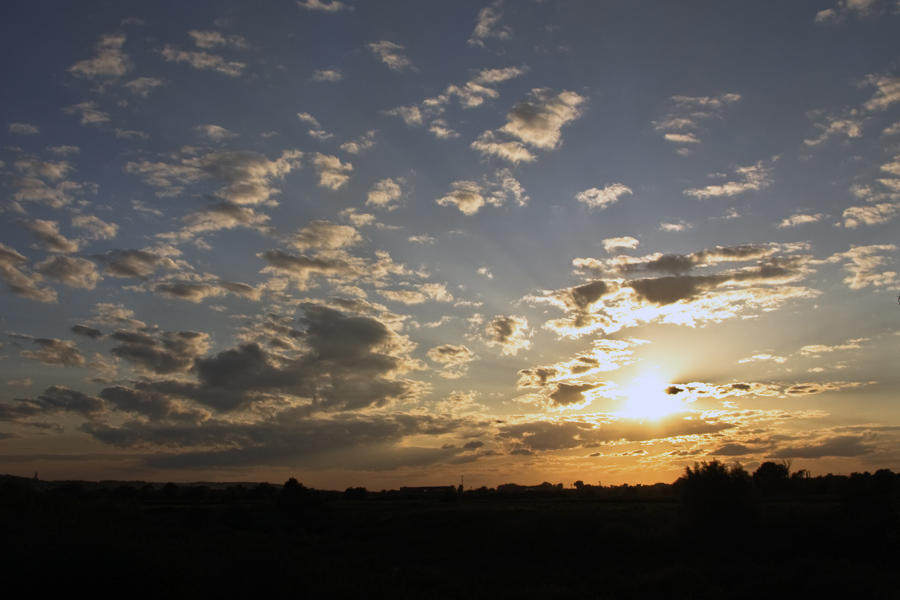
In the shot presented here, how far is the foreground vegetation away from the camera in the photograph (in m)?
16.0

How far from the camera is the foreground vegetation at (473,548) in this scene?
16.0 m

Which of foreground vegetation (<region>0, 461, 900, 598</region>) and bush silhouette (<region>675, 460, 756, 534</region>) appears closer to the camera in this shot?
foreground vegetation (<region>0, 461, 900, 598</region>)

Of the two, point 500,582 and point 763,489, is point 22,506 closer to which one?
point 500,582

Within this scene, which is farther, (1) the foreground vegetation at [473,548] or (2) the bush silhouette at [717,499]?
(2) the bush silhouette at [717,499]

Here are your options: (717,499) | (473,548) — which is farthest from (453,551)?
(717,499)

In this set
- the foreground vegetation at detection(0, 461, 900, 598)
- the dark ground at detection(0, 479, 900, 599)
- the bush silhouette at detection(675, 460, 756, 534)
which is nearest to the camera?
the dark ground at detection(0, 479, 900, 599)

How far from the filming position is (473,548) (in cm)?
5606

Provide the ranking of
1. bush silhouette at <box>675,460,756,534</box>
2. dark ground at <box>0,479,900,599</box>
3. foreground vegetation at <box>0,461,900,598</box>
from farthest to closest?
bush silhouette at <box>675,460,756,534</box>
foreground vegetation at <box>0,461,900,598</box>
dark ground at <box>0,479,900,599</box>

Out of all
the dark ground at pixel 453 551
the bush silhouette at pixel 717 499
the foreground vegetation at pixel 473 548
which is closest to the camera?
the dark ground at pixel 453 551

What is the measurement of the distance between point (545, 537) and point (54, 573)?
45.0m

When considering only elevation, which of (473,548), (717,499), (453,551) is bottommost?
(453,551)

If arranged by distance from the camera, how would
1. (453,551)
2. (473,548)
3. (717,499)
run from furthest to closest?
(473,548) → (453,551) → (717,499)

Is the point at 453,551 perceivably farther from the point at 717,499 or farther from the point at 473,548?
the point at 717,499

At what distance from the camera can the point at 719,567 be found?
37625 mm
